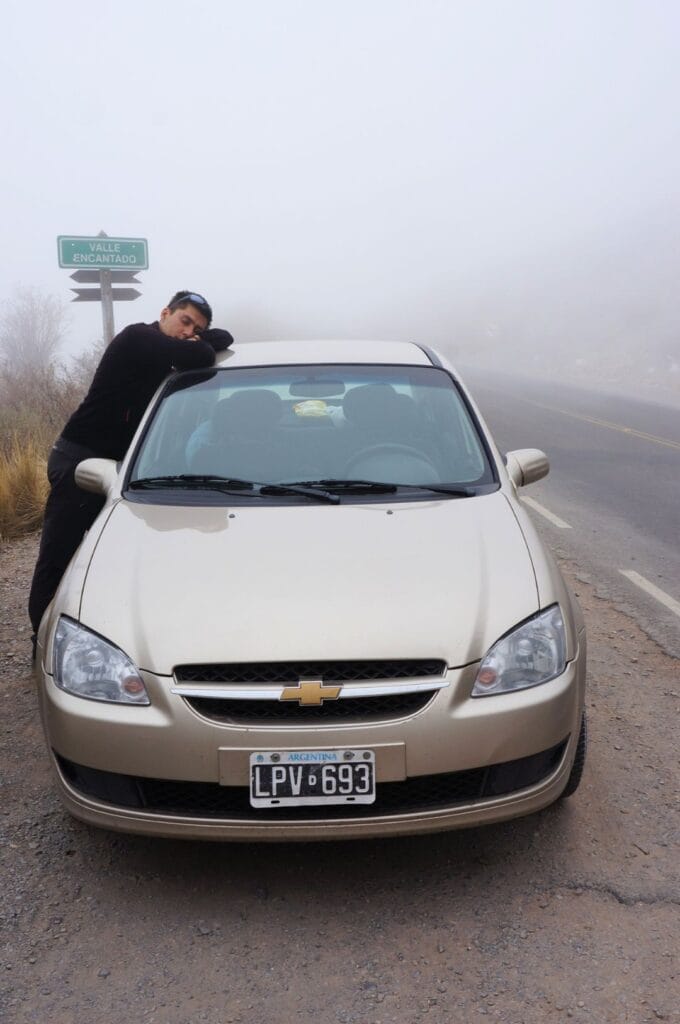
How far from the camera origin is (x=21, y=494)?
26.5 ft

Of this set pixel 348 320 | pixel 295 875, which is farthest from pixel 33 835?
pixel 348 320

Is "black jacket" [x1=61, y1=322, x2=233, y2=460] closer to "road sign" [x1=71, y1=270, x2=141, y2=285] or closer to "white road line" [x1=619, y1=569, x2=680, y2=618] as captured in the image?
"white road line" [x1=619, y1=569, x2=680, y2=618]

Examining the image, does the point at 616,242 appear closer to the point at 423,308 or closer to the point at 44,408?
the point at 423,308

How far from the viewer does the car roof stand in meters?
4.61

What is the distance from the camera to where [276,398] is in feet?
14.3

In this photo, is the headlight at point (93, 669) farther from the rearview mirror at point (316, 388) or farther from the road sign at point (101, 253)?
the road sign at point (101, 253)

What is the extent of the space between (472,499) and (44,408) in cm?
918

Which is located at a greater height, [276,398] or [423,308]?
[276,398]

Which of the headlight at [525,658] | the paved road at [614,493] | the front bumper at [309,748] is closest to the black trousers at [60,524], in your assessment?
the front bumper at [309,748]

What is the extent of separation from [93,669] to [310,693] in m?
0.65

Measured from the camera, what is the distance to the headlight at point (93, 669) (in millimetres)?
2816

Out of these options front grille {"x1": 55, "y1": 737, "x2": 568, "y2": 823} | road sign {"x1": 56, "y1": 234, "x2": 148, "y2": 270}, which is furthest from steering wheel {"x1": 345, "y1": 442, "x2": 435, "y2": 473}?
road sign {"x1": 56, "y1": 234, "x2": 148, "y2": 270}

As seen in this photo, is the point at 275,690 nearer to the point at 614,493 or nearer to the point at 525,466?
the point at 525,466

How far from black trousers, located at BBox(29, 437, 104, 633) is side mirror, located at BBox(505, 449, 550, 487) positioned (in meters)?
2.01
